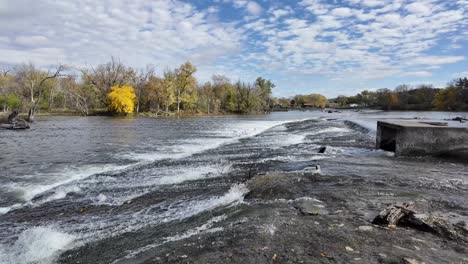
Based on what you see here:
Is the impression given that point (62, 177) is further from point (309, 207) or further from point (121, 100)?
point (121, 100)

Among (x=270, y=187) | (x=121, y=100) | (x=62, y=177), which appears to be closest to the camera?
(x=270, y=187)

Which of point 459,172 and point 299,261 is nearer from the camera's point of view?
point 299,261

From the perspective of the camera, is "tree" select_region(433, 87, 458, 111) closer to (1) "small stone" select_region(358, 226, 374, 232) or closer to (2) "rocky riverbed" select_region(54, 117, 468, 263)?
(2) "rocky riverbed" select_region(54, 117, 468, 263)

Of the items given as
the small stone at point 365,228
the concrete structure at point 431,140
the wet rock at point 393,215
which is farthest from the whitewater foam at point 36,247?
the concrete structure at point 431,140

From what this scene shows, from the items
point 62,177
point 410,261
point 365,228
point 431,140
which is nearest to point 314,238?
point 365,228

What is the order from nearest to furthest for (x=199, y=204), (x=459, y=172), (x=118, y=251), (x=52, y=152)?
(x=118, y=251), (x=199, y=204), (x=459, y=172), (x=52, y=152)

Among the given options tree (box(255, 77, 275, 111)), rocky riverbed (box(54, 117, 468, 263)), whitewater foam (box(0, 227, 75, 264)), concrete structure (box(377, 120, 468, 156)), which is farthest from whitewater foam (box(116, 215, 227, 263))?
tree (box(255, 77, 275, 111))

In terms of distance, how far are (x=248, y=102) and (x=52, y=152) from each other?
277 ft

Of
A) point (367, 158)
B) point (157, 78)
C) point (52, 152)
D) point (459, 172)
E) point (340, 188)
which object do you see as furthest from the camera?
point (157, 78)

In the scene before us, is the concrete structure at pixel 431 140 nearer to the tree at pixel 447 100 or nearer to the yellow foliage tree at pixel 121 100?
the yellow foliage tree at pixel 121 100

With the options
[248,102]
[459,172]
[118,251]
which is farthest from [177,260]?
[248,102]

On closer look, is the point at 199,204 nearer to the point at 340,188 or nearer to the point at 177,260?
the point at 177,260

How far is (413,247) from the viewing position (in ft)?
14.9

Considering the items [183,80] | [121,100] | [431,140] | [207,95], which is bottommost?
[431,140]
